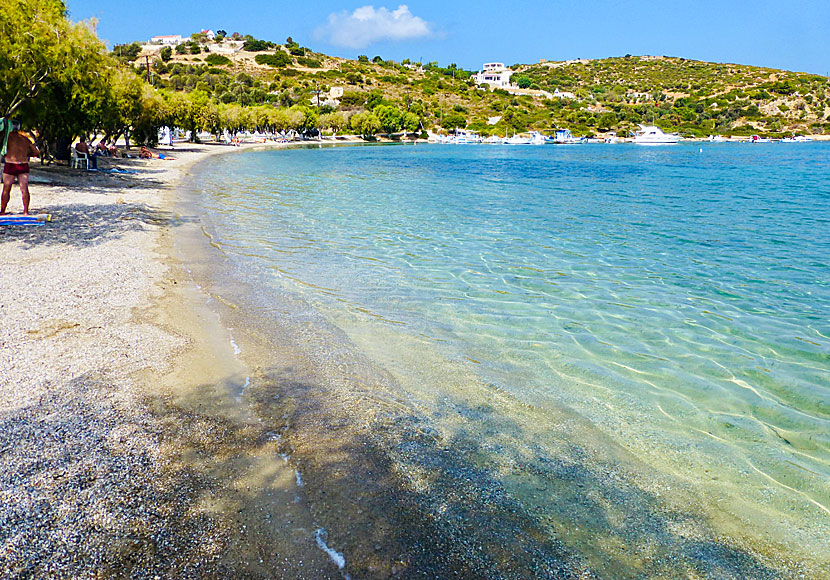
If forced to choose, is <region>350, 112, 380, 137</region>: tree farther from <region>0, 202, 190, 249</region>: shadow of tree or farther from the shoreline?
A: the shoreline

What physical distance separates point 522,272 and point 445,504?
790cm

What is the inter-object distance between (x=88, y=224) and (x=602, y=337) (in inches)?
505

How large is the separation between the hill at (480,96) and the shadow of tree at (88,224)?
10906 cm

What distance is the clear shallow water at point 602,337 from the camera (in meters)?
4.57

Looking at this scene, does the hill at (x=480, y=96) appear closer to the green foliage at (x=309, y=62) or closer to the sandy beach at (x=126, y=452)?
the green foliage at (x=309, y=62)

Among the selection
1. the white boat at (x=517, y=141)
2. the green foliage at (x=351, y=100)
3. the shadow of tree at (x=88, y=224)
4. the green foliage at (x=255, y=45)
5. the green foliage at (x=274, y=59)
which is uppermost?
the green foliage at (x=255, y=45)

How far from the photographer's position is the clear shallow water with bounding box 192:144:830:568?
15.0 feet


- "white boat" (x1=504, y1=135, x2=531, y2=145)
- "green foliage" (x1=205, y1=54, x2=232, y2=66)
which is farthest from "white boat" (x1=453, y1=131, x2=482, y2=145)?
"green foliage" (x1=205, y1=54, x2=232, y2=66)

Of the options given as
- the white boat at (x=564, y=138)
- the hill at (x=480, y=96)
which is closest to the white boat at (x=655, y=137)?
the hill at (x=480, y=96)

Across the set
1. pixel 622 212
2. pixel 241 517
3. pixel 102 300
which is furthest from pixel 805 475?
pixel 622 212

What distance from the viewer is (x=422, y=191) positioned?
95.1 ft

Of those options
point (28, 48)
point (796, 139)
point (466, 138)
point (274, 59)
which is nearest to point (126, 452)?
point (28, 48)

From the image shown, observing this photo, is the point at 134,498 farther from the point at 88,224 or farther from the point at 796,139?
the point at 796,139

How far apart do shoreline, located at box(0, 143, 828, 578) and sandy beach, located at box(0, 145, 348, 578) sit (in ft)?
0.04
